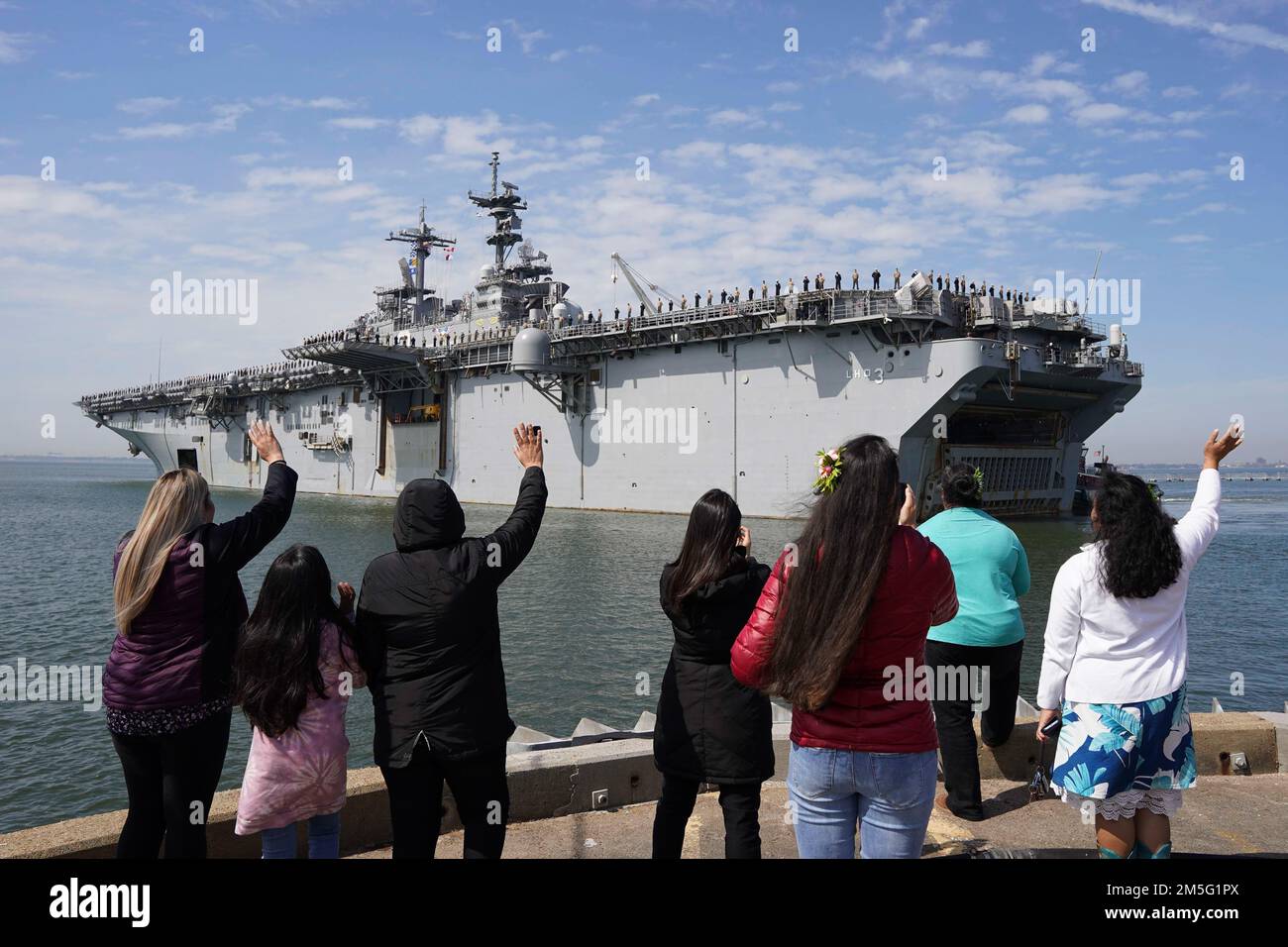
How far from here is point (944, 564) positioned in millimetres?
2881

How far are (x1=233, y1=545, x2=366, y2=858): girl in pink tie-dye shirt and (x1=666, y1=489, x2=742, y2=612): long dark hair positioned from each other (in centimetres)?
136

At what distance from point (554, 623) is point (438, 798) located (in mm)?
12781

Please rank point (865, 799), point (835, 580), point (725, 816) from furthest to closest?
point (725, 816) < point (865, 799) < point (835, 580)

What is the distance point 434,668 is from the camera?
3.41 m

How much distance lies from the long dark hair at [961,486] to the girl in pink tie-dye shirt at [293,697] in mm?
3468

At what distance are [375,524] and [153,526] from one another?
32.2m

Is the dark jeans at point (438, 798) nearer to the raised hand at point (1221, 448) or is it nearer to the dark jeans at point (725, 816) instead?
the dark jeans at point (725, 816)

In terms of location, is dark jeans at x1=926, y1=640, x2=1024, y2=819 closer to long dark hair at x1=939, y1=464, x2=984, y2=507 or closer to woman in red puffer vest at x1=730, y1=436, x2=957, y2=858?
long dark hair at x1=939, y1=464, x2=984, y2=507

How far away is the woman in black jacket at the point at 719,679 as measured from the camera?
3584 millimetres

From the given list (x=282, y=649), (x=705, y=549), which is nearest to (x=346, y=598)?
(x=282, y=649)

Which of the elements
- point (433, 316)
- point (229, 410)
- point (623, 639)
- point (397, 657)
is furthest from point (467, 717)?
point (229, 410)

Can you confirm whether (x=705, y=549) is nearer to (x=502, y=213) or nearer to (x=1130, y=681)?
(x=1130, y=681)
